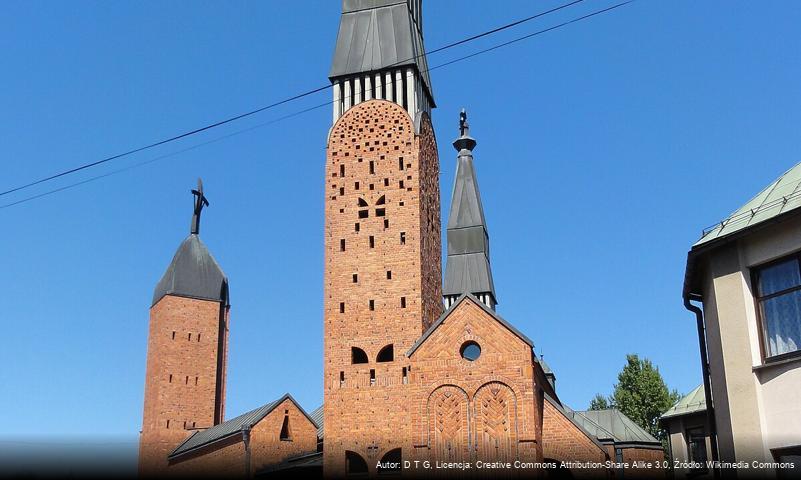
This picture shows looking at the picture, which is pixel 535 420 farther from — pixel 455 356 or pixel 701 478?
pixel 701 478

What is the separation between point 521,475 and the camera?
25.3m

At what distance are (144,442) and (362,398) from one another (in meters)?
15.7

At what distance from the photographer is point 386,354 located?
96.3 ft

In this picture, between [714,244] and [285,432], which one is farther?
[285,432]

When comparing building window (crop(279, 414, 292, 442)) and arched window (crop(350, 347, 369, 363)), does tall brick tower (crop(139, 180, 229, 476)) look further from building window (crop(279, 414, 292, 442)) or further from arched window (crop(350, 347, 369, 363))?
arched window (crop(350, 347, 369, 363))

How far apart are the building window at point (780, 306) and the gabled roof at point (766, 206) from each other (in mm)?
814

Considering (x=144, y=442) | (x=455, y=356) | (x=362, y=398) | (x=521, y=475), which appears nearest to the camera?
(x=521, y=475)

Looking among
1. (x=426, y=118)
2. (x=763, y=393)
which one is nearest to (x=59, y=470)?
(x=763, y=393)

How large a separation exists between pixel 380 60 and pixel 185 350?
1819cm

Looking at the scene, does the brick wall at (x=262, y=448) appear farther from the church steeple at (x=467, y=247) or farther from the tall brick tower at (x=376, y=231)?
the church steeple at (x=467, y=247)

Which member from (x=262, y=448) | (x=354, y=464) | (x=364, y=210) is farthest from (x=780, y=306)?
(x=262, y=448)

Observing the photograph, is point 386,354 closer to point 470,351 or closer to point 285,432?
point 470,351

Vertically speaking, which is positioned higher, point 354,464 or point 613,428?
point 613,428

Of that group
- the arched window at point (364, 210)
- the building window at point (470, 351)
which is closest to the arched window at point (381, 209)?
the arched window at point (364, 210)
